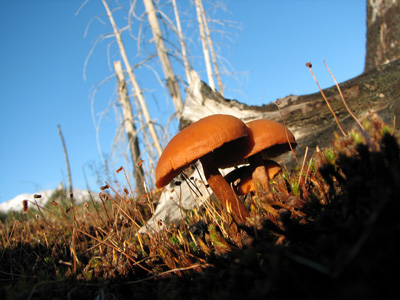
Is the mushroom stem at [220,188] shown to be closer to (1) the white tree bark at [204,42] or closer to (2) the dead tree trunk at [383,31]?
(2) the dead tree trunk at [383,31]

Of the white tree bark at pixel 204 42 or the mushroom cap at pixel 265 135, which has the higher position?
the white tree bark at pixel 204 42

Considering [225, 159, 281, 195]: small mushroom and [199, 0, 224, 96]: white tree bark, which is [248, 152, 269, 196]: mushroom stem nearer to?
[225, 159, 281, 195]: small mushroom

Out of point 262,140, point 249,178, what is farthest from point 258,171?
point 262,140

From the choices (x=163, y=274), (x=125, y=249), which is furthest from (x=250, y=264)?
(x=125, y=249)

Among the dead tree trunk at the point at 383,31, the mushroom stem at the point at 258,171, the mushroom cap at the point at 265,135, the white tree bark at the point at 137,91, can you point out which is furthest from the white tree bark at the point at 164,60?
the mushroom cap at the point at 265,135

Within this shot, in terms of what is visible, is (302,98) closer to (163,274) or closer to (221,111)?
(221,111)

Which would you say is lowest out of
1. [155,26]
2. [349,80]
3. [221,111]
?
[349,80]
